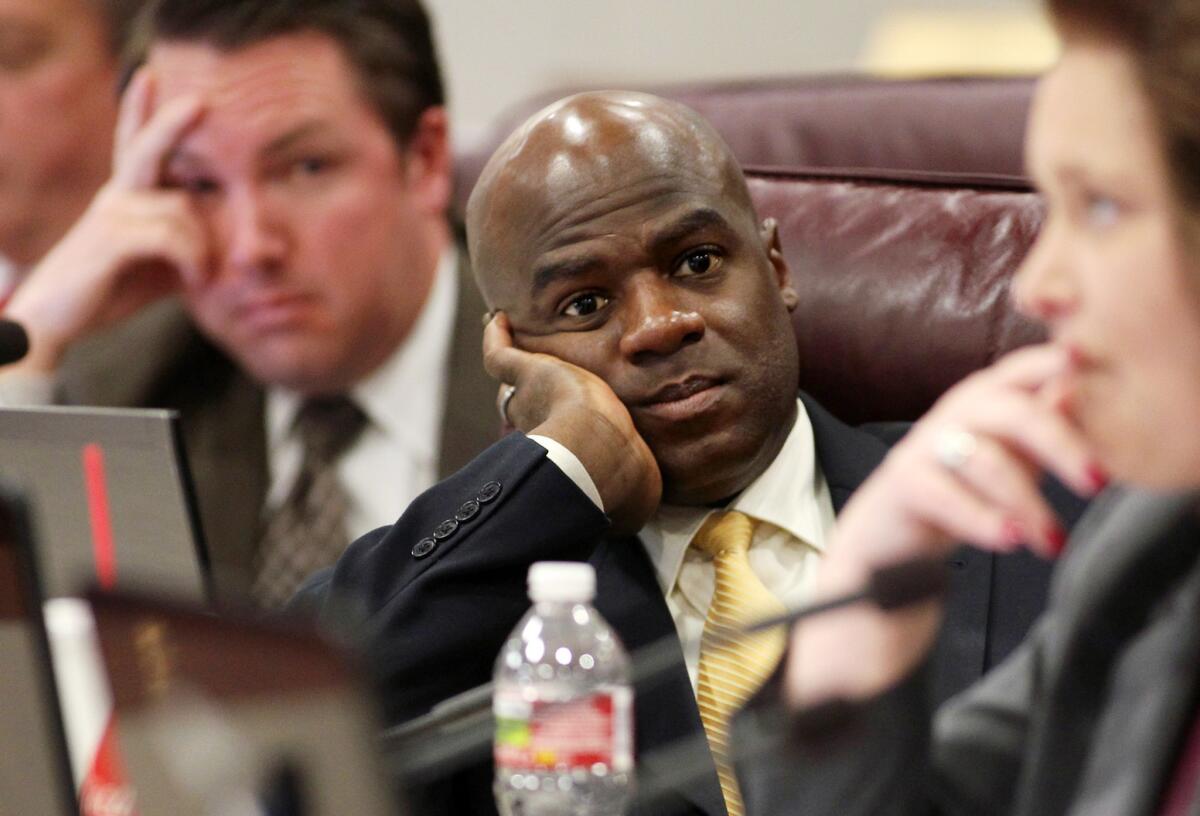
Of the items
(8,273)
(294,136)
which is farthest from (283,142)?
(8,273)

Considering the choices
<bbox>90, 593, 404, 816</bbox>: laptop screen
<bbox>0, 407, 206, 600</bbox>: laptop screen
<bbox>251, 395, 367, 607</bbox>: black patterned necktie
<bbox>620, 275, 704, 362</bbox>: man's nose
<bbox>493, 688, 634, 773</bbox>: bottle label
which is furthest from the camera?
<bbox>251, 395, 367, 607</bbox>: black patterned necktie

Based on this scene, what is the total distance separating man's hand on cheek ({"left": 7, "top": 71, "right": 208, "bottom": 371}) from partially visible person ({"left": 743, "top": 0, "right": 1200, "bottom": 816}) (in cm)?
165

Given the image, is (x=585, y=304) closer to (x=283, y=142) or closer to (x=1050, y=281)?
(x=1050, y=281)

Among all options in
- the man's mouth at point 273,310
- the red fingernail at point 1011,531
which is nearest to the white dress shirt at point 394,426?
the man's mouth at point 273,310

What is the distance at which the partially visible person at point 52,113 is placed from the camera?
2623 mm

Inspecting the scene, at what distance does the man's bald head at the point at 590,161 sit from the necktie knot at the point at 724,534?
29cm

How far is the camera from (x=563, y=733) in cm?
89

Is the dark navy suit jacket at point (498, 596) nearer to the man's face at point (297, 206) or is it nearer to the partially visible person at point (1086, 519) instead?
the partially visible person at point (1086, 519)

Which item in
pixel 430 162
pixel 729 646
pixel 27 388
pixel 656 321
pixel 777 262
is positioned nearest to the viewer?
pixel 729 646

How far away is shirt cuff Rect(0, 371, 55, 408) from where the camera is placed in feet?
6.89

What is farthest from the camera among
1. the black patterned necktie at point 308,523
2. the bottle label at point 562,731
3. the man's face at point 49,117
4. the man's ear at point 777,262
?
the man's face at point 49,117

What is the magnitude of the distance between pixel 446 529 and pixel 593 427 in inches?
5.9

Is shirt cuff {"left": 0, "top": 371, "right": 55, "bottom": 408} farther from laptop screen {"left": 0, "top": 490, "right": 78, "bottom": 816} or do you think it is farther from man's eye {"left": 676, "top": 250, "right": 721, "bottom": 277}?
laptop screen {"left": 0, "top": 490, "right": 78, "bottom": 816}

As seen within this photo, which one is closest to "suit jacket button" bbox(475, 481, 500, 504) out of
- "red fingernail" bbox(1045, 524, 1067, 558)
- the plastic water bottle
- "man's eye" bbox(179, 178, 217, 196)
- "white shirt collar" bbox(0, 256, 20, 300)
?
the plastic water bottle
